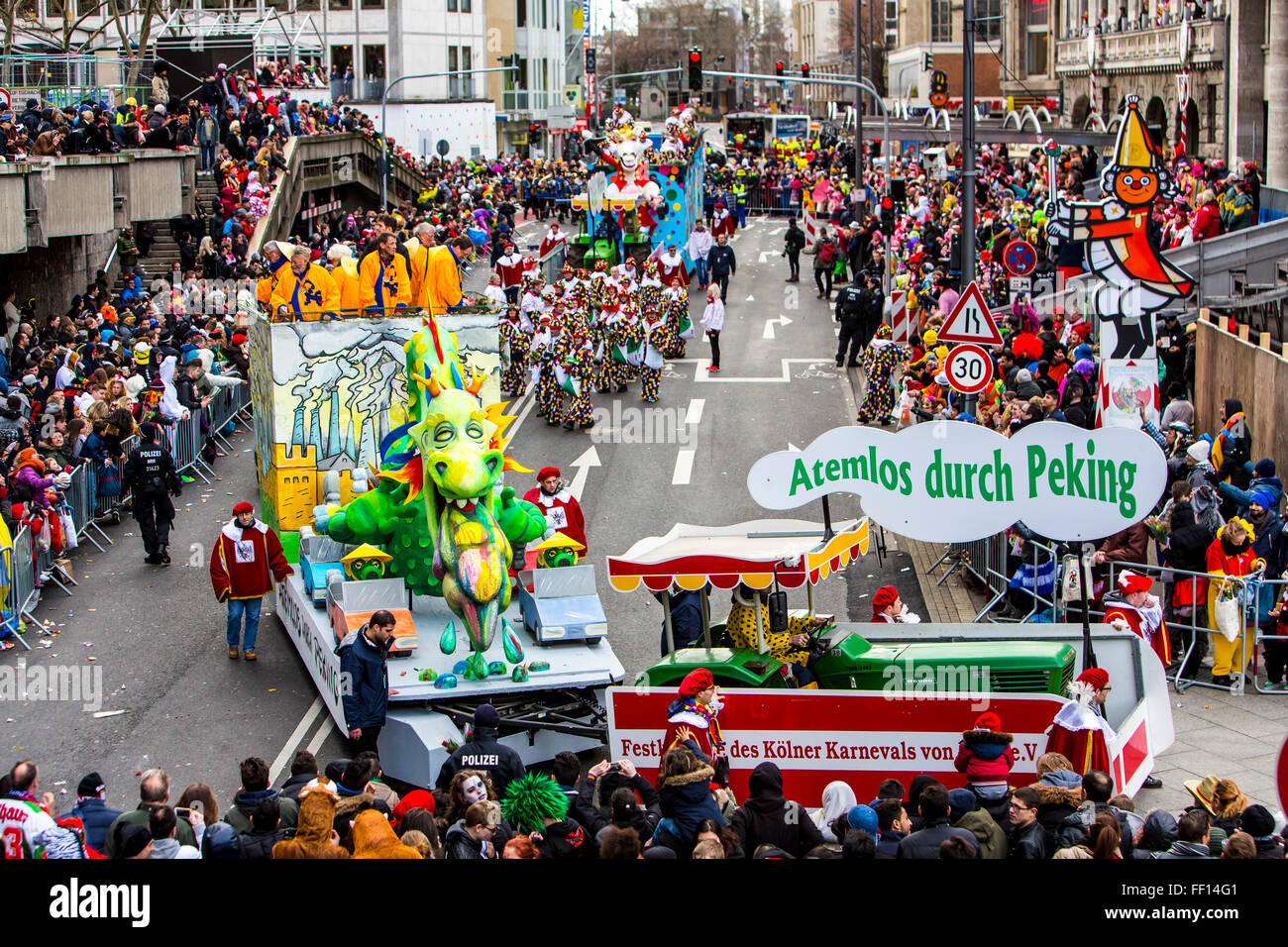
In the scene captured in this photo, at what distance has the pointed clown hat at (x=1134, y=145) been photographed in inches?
654

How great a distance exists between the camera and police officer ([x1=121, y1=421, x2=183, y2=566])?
1769 cm

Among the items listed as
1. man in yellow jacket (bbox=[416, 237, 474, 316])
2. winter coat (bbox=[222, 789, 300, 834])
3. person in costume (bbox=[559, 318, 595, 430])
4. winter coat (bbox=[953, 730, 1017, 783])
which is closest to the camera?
winter coat (bbox=[222, 789, 300, 834])

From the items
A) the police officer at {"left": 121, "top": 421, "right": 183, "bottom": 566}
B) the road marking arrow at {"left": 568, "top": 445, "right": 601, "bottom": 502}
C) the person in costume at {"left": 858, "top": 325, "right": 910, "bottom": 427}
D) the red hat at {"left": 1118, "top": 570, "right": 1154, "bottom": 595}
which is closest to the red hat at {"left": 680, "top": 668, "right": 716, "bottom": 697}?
the red hat at {"left": 1118, "top": 570, "right": 1154, "bottom": 595}

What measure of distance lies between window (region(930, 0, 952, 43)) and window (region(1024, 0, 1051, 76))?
15809 millimetres

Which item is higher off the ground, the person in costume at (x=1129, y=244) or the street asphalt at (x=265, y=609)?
the person in costume at (x=1129, y=244)

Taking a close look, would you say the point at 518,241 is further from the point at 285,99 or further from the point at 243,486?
the point at 243,486

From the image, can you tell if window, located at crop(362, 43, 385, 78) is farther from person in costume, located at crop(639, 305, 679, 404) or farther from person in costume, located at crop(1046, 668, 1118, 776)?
person in costume, located at crop(1046, 668, 1118, 776)

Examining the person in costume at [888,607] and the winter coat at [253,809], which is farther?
the person in costume at [888,607]

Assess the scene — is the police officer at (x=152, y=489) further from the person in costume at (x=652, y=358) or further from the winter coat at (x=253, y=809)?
the person in costume at (x=652, y=358)

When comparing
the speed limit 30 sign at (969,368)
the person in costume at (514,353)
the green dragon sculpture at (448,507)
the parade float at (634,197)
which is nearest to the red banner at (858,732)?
the green dragon sculpture at (448,507)

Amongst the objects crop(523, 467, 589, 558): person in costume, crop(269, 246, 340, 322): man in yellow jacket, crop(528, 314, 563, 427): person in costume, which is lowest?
crop(523, 467, 589, 558): person in costume

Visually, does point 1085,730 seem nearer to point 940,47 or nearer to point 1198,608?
point 1198,608

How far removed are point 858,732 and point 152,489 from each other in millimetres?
10064

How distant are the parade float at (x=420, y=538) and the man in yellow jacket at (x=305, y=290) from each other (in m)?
0.43
